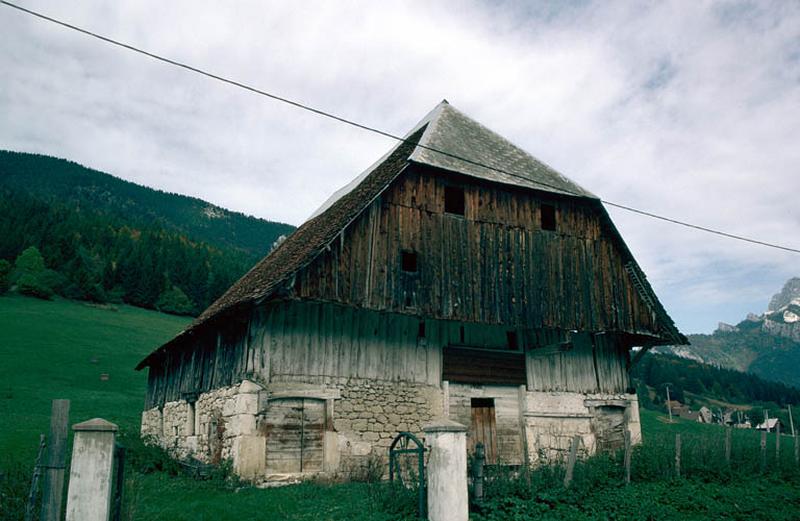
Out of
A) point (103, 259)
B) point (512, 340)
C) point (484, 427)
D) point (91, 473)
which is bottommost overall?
point (91, 473)

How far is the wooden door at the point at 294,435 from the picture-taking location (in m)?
14.2

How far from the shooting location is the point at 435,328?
1689 cm

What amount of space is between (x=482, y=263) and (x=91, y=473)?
1100cm

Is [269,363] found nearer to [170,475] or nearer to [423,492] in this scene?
[170,475]

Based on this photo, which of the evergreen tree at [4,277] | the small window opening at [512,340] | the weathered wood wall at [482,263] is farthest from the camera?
the evergreen tree at [4,277]

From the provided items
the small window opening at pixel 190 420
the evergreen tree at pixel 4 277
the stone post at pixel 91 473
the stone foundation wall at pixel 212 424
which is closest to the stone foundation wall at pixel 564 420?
the stone foundation wall at pixel 212 424

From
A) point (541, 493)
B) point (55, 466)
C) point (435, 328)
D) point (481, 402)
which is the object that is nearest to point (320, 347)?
point (435, 328)

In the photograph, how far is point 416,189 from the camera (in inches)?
639

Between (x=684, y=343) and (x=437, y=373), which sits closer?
(x=437, y=373)

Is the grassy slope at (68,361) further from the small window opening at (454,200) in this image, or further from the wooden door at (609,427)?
the wooden door at (609,427)

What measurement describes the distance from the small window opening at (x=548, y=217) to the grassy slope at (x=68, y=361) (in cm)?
1739

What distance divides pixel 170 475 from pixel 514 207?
11.7 m

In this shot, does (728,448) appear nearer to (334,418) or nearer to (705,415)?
(334,418)

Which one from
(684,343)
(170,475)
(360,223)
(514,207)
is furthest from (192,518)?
(684,343)
